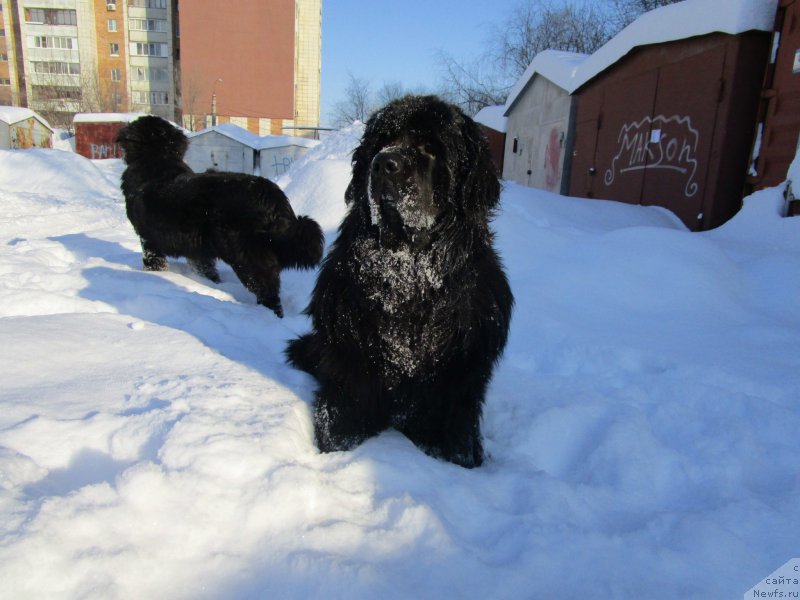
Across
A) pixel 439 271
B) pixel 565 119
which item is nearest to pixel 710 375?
pixel 439 271

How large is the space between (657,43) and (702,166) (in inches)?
103

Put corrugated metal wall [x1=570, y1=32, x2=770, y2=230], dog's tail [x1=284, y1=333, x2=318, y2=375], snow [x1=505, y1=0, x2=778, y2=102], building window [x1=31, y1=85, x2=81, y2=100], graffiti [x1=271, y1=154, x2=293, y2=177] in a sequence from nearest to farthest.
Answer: dog's tail [x1=284, y1=333, x2=318, y2=375] → snow [x1=505, y1=0, x2=778, y2=102] → corrugated metal wall [x1=570, y1=32, x2=770, y2=230] → graffiti [x1=271, y1=154, x2=293, y2=177] → building window [x1=31, y1=85, x2=81, y2=100]

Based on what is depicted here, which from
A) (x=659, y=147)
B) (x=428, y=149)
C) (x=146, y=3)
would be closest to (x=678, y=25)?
(x=659, y=147)

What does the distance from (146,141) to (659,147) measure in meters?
7.55

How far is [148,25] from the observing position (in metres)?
49.0

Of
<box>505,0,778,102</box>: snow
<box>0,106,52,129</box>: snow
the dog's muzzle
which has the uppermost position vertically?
<box>505,0,778,102</box>: snow

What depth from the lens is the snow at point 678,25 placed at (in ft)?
18.9

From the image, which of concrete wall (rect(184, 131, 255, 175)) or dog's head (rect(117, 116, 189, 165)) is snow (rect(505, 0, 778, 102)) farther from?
concrete wall (rect(184, 131, 255, 175))

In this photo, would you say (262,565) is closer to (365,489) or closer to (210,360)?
(365,489)

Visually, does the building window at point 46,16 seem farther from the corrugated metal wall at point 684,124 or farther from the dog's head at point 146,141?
the corrugated metal wall at point 684,124

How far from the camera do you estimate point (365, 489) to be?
5.41 feet

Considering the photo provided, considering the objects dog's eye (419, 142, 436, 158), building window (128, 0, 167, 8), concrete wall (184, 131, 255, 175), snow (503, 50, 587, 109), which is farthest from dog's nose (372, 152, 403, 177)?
building window (128, 0, 167, 8)

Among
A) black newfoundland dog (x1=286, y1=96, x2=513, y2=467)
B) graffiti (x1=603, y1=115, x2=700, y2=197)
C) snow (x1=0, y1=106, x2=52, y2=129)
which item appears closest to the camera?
black newfoundland dog (x1=286, y1=96, x2=513, y2=467)

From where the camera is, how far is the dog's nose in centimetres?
192
